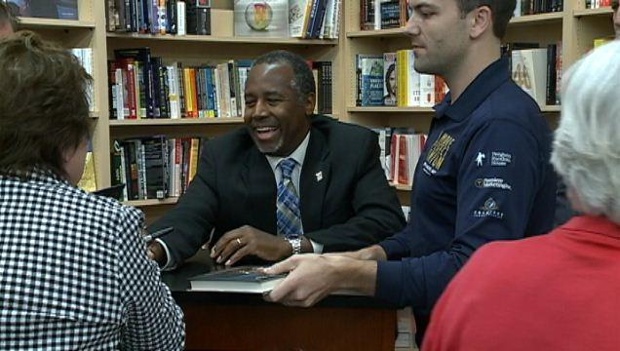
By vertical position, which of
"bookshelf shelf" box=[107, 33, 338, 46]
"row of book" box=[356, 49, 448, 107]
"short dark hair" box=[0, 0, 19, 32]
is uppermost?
"bookshelf shelf" box=[107, 33, 338, 46]

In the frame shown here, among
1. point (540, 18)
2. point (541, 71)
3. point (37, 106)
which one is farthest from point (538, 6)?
point (37, 106)

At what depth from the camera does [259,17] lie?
4199mm

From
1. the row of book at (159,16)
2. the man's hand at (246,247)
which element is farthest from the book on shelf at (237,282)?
Result: the row of book at (159,16)

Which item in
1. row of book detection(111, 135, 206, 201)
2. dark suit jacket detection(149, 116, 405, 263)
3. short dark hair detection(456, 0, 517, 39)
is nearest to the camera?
short dark hair detection(456, 0, 517, 39)

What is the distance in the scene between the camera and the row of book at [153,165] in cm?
386

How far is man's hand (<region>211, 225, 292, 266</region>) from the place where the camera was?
80.0 inches

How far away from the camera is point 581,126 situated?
1.00 meters

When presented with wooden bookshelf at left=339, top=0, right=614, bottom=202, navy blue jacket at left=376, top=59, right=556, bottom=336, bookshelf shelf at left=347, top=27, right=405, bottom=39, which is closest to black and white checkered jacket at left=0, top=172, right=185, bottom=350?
navy blue jacket at left=376, top=59, right=556, bottom=336

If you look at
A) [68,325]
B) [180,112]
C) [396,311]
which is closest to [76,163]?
[68,325]

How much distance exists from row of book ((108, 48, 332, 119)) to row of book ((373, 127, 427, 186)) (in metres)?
0.79

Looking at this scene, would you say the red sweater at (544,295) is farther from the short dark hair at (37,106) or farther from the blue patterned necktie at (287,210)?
the blue patterned necktie at (287,210)

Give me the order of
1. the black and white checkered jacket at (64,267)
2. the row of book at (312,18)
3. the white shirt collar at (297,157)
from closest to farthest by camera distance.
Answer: the black and white checkered jacket at (64,267) → the white shirt collar at (297,157) → the row of book at (312,18)

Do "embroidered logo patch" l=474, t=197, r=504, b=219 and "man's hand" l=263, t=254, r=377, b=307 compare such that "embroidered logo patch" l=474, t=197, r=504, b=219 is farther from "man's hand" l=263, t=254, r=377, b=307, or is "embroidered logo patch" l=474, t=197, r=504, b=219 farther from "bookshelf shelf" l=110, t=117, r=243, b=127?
"bookshelf shelf" l=110, t=117, r=243, b=127

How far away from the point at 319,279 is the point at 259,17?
2.78 metres
